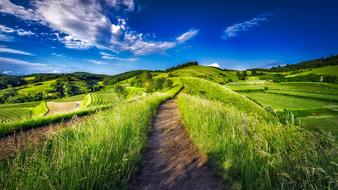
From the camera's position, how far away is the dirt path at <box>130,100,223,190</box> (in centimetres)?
363

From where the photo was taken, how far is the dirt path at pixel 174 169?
143 inches

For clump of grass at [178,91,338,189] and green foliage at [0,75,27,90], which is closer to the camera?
Answer: clump of grass at [178,91,338,189]

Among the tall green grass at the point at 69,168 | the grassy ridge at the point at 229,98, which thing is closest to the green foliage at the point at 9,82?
the grassy ridge at the point at 229,98

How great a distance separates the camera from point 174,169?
14.2 ft

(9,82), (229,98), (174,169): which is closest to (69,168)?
(174,169)

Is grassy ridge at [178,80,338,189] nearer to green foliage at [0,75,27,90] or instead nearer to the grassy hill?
the grassy hill

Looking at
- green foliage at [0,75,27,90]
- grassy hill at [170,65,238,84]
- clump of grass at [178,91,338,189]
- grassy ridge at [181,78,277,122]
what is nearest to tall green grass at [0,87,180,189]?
clump of grass at [178,91,338,189]

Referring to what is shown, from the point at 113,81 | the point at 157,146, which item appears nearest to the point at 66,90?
the point at 113,81

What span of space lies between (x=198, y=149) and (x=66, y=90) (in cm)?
11996

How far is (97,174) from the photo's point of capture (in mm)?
3070

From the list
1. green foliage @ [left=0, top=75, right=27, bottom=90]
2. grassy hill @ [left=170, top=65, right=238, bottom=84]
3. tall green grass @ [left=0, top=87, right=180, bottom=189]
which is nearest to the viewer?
tall green grass @ [left=0, top=87, right=180, bottom=189]

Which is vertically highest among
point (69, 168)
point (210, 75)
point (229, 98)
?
point (210, 75)

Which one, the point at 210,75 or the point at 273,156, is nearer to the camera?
the point at 273,156

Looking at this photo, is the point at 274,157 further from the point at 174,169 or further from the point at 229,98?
the point at 229,98
